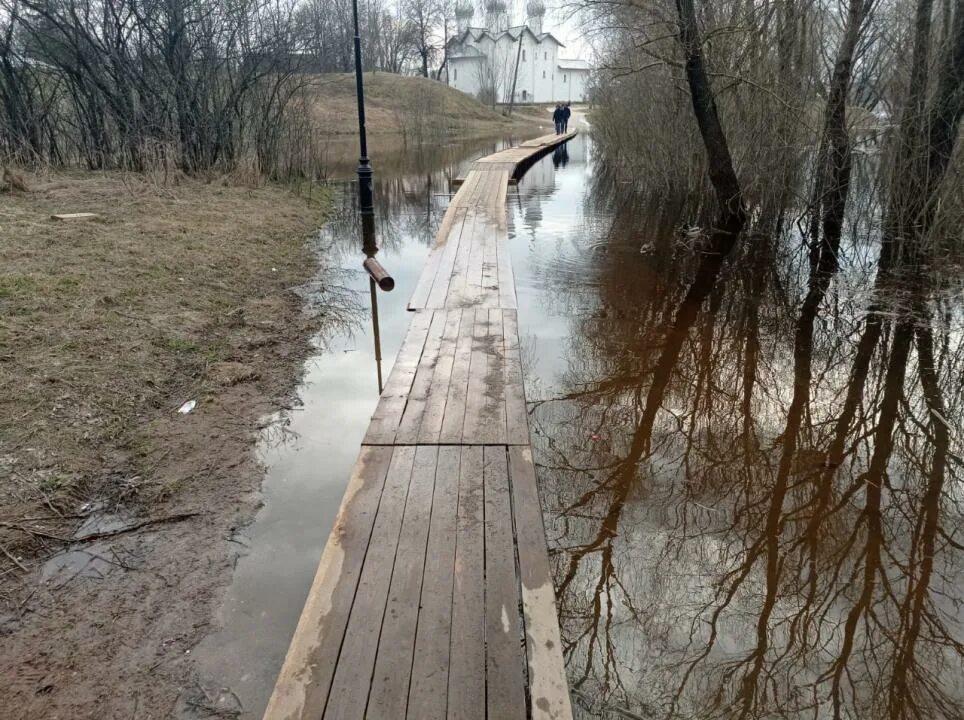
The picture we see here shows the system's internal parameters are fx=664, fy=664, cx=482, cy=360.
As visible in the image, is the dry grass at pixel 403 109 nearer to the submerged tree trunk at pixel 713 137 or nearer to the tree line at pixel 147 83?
the tree line at pixel 147 83

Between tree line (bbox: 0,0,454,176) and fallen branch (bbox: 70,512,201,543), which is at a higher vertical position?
tree line (bbox: 0,0,454,176)

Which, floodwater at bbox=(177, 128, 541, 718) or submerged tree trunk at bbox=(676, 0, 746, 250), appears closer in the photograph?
floodwater at bbox=(177, 128, 541, 718)

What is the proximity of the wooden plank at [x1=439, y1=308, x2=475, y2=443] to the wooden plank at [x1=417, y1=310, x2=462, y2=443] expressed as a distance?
24 millimetres

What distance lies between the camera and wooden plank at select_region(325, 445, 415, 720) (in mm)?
2080

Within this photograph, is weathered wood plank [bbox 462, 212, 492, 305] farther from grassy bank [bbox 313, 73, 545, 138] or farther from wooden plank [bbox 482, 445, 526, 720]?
grassy bank [bbox 313, 73, 545, 138]

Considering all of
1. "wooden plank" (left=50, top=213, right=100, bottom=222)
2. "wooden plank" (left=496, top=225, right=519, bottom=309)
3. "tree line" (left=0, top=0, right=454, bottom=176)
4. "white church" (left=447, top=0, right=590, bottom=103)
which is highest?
"white church" (left=447, top=0, right=590, bottom=103)

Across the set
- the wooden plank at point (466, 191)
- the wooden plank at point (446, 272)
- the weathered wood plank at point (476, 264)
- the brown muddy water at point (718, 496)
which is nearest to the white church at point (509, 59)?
the wooden plank at point (466, 191)

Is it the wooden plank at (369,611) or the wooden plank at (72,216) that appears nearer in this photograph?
the wooden plank at (369,611)

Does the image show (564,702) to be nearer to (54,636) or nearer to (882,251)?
(54,636)

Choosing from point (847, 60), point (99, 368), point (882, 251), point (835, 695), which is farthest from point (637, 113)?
point (835, 695)

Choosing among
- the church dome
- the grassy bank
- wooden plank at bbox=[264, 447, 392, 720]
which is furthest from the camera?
the grassy bank

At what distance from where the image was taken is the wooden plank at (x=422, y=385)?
12.6ft

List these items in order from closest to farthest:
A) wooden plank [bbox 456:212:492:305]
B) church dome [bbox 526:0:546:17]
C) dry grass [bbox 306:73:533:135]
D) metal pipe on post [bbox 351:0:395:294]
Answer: wooden plank [bbox 456:212:492:305] → metal pipe on post [bbox 351:0:395:294] → church dome [bbox 526:0:546:17] → dry grass [bbox 306:73:533:135]

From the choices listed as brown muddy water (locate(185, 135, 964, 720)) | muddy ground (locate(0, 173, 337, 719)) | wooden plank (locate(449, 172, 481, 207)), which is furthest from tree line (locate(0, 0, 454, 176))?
brown muddy water (locate(185, 135, 964, 720))
